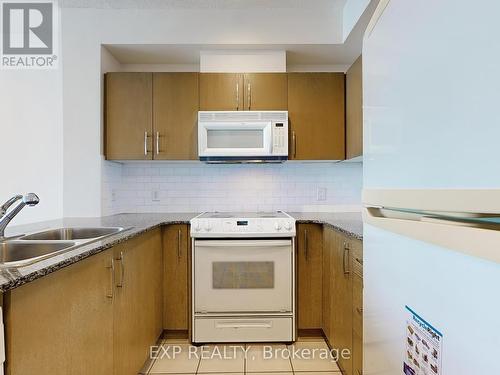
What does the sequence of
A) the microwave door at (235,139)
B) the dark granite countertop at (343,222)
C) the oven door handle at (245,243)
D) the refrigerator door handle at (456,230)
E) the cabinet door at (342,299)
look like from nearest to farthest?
the refrigerator door handle at (456,230) < the dark granite countertop at (343,222) < the cabinet door at (342,299) < the oven door handle at (245,243) < the microwave door at (235,139)

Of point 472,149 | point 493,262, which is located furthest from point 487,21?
point 493,262

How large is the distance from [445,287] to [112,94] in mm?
2919

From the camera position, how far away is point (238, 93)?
3.01 m

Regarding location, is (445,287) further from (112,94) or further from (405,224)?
(112,94)

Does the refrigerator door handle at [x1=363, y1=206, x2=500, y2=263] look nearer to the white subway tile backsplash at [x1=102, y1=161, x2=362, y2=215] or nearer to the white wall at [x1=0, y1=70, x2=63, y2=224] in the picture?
the white subway tile backsplash at [x1=102, y1=161, x2=362, y2=215]

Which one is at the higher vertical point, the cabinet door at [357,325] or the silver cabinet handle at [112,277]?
the silver cabinet handle at [112,277]

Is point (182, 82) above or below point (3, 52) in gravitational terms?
below

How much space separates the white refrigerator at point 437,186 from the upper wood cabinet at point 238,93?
6.62 feet

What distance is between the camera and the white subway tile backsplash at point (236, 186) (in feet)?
11.0

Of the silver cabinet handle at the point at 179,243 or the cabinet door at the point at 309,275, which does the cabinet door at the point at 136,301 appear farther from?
the cabinet door at the point at 309,275

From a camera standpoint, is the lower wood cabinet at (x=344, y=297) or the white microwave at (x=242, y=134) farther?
the white microwave at (x=242, y=134)

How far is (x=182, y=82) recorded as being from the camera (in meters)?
3.01


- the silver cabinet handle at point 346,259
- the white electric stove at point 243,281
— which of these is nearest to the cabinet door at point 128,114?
the white electric stove at point 243,281

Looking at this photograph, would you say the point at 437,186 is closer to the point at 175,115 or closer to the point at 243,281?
the point at 243,281
